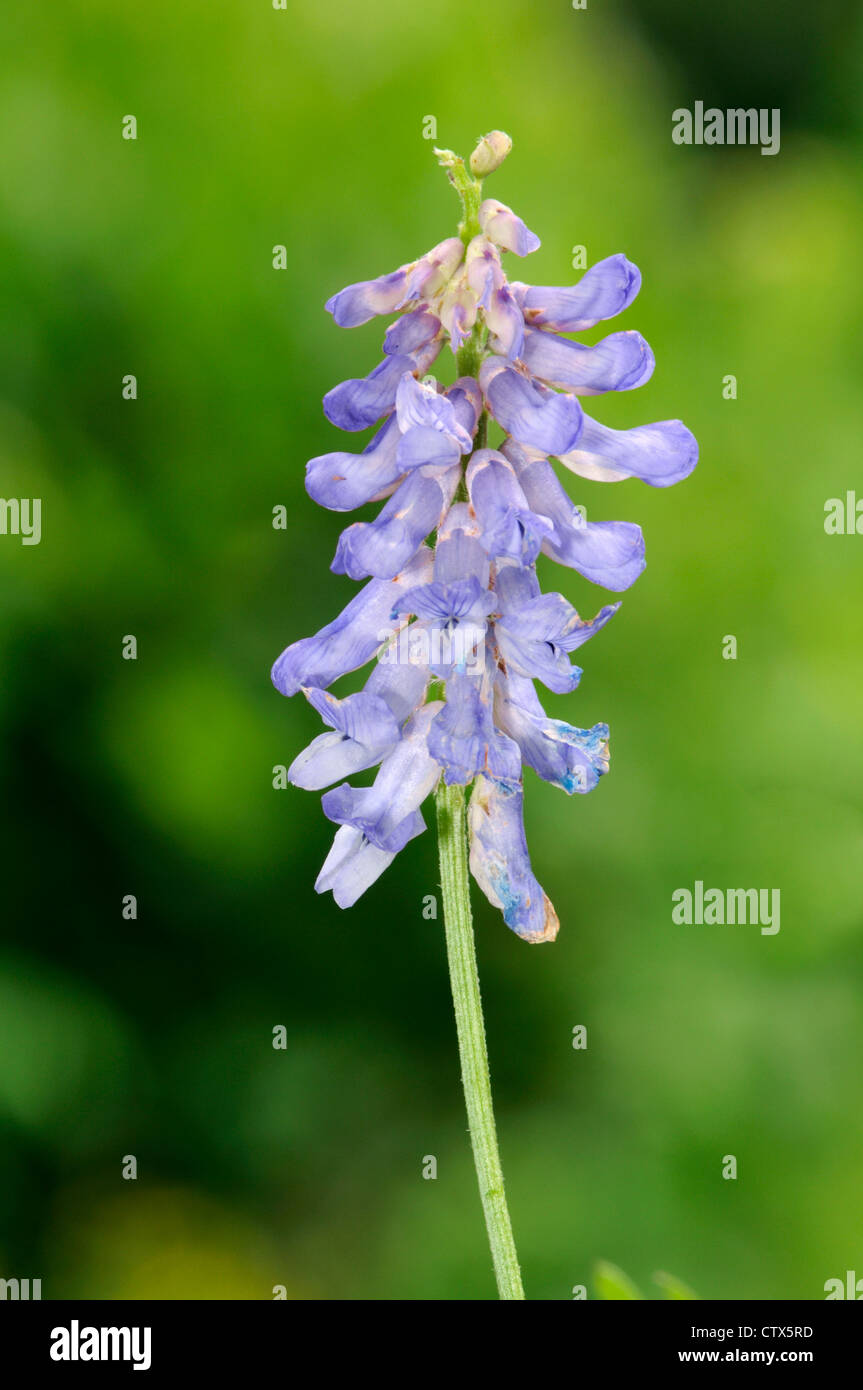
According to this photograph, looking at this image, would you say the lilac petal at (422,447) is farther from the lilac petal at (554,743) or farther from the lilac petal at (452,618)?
the lilac petal at (554,743)

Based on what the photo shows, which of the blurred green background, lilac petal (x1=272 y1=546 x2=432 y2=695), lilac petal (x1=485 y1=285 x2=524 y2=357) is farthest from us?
the blurred green background

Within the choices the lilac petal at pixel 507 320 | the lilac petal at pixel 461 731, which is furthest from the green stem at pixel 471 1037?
the lilac petal at pixel 507 320

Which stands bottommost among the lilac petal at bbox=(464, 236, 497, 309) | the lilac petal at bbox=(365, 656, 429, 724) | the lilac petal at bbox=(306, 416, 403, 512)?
the lilac petal at bbox=(365, 656, 429, 724)

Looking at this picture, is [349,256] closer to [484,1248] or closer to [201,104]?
[201,104]

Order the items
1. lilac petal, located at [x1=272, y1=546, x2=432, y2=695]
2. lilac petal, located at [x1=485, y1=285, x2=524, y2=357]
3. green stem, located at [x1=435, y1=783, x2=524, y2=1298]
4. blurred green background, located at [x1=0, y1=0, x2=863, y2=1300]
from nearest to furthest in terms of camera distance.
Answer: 1. green stem, located at [x1=435, y1=783, x2=524, y2=1298]
2. lilac petal, located at [x1=485, y1=285, x2=524, y2=357]
3. lilac petal, located at [x1=272, y1=546, x2=432, y2=695]
4. blurred green background, located at [x1=0, y1=0, x2=863, y2=1300]

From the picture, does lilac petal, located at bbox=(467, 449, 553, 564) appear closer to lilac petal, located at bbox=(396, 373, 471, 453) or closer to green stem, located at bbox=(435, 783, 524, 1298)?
lilac petal, located at bbox=(396, 373, 471, 453)

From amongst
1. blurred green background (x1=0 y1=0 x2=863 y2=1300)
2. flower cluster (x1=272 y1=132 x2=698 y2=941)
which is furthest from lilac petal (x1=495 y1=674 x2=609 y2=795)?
blurred green background (x1=0 y1=0 x2=863 y2=1300)

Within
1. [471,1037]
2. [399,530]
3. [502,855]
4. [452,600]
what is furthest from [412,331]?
[471,1037]
